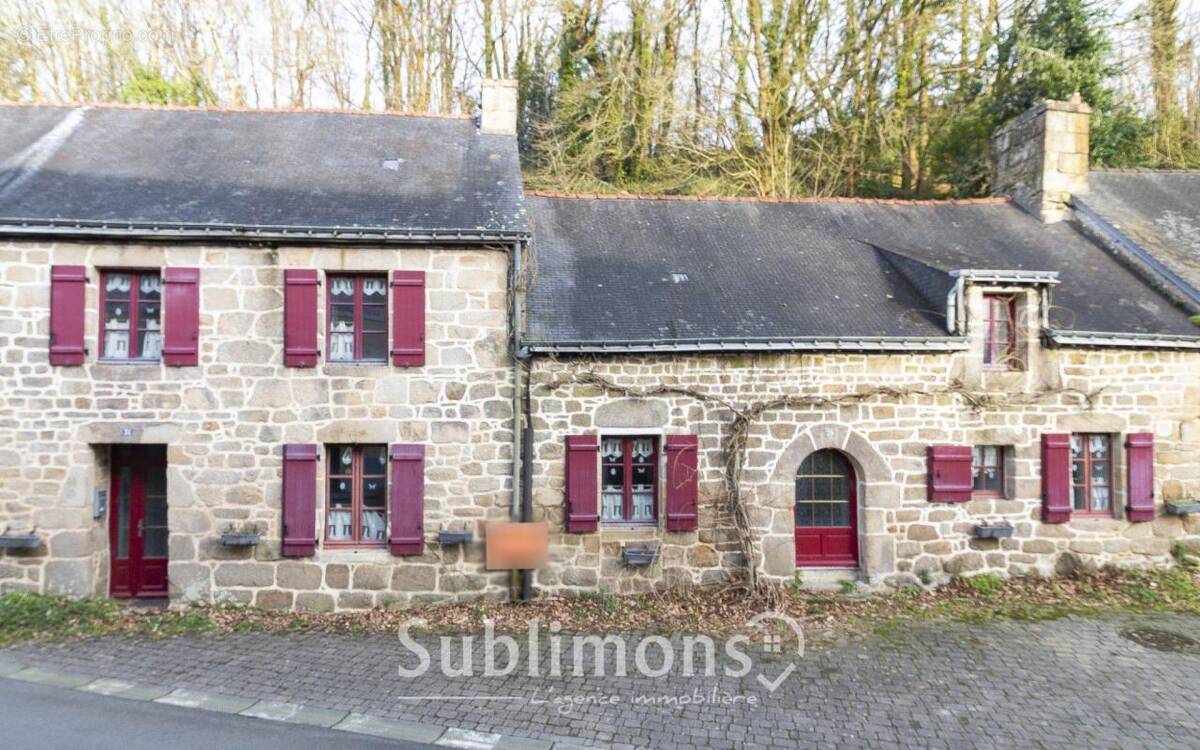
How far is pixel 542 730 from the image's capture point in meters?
5.06

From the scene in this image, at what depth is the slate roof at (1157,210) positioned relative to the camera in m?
9.84

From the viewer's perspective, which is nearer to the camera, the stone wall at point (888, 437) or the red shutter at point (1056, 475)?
the stone wall at point (888, 437)

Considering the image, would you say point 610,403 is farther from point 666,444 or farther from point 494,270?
point 494,270

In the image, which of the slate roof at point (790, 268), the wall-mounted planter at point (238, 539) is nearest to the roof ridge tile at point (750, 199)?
the slate roof at point (790, 268)

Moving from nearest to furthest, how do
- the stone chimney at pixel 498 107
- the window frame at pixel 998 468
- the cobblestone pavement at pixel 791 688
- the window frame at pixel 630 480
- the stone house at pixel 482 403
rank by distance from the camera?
the cobblestone pavement at pixel 791 688, the stone house at pixel 482 403, the window frame at pixel 630 480, the window frame at pixel 998 468, the stone chimney at pixel 498 107

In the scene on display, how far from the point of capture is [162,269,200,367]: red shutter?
24.0 ft

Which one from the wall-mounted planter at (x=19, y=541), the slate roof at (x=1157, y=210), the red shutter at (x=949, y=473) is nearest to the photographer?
the wall-mounted planter at (x=19, y=541)

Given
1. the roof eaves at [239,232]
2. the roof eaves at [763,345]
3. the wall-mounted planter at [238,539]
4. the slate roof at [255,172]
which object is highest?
the slate roof at [255,172]

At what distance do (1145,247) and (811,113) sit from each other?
27.5 ft

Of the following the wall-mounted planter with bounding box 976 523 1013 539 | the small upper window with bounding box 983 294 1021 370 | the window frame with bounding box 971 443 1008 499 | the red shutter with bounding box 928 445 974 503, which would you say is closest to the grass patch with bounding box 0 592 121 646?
the red shutter with bounding box 928 445 974 503

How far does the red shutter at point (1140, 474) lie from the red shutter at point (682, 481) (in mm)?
5775

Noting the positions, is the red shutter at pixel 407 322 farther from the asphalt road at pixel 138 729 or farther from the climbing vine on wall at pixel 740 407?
the asphalt road at pixel 138 729

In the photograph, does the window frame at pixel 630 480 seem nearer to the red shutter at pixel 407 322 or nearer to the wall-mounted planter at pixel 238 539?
the red shutter at pixel 407 322

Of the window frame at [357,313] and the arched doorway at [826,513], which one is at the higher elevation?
the window frame at [357,313]
